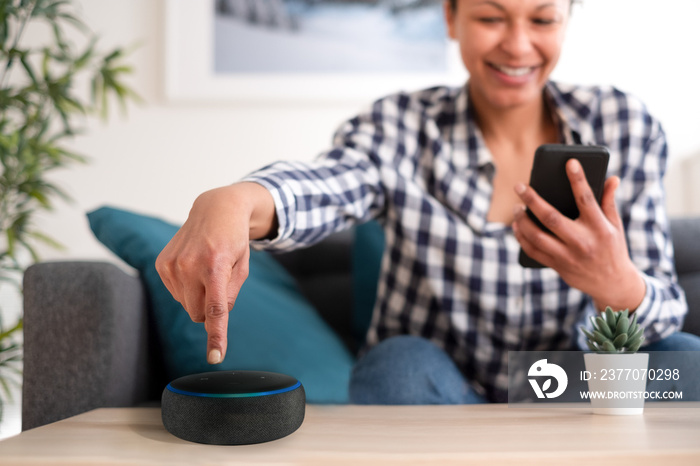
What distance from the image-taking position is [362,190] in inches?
31.5

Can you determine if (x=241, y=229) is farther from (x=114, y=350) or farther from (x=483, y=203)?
(x=483, y=203)

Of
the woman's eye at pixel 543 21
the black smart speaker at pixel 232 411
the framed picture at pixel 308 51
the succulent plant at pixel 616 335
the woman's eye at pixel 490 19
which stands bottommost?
the black smart speaker at pixel 232 411

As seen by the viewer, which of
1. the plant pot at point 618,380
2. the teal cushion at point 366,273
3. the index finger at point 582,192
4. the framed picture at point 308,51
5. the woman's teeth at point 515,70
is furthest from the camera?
the framed picture at point 308,51

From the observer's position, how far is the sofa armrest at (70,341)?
65cm

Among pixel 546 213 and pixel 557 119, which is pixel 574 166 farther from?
A: pixel 557 119

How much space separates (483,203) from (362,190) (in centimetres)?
19

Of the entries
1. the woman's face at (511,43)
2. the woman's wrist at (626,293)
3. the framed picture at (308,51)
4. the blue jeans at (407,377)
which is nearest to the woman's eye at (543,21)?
the woman's face at (511,43)

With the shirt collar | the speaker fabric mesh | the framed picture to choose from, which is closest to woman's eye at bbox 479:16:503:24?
the shirt collar

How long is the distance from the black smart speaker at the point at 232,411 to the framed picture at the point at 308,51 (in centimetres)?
145

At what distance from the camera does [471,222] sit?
843 mm

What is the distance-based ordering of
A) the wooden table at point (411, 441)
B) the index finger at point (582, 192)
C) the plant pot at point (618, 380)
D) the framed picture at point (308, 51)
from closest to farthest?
the wooden table at point (411, 441), the plant pot at point (618, 380), the index finger at point (582, 192), the framed picture at point (308, 51)

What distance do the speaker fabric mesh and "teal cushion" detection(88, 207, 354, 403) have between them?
30 centimetres

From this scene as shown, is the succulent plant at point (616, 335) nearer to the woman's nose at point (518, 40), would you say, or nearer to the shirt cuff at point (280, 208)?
the shirt cuff at point (280, 208)

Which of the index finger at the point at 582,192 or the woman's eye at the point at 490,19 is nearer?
the index finger at the point at 582,192
